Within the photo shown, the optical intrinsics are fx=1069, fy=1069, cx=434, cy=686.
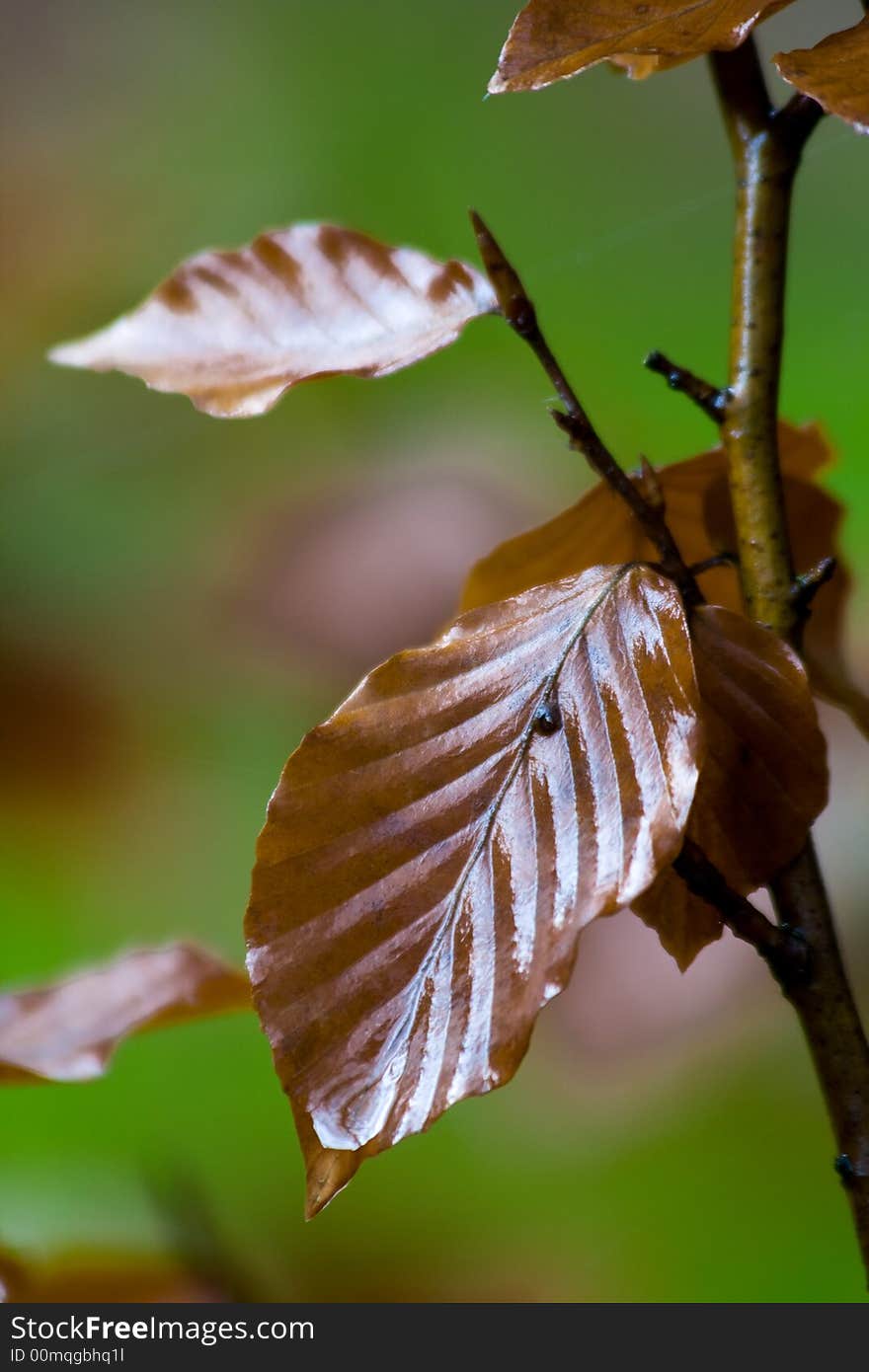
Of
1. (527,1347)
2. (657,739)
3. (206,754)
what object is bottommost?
(527,1347)

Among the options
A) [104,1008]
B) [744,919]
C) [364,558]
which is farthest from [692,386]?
[364,558]

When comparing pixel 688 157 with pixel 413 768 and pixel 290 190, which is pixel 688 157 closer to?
pixel 290 190

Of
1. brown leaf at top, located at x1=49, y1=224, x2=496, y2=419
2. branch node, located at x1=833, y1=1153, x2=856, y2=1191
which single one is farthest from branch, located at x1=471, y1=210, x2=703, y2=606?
branch node, located at x1=833, y1=1153, x2=856, y2=1191

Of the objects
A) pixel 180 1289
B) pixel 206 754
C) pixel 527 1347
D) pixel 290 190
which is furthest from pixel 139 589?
pixel 527 1347

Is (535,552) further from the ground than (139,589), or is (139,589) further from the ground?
(139,589)

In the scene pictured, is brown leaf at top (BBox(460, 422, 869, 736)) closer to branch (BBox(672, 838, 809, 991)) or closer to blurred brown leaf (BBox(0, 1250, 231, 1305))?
branch (BBox(672, 838, 809, 991))

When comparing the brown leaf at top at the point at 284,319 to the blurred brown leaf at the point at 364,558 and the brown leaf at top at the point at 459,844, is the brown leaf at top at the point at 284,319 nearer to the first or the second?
the brown leaf at top at the point at 459,844
